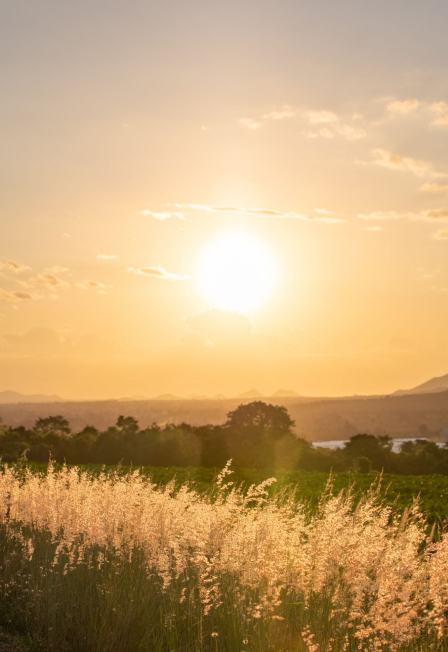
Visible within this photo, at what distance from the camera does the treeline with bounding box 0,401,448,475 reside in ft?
85.7

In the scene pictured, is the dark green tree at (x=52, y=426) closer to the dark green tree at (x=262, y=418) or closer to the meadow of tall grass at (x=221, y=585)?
the dark green tree at (x=262, y=418)

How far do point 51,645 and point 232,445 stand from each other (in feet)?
71.9

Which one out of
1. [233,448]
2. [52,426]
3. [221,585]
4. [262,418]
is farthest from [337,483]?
[52,426]

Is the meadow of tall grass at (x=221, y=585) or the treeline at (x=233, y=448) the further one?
the treeline at (x=233, y=448)

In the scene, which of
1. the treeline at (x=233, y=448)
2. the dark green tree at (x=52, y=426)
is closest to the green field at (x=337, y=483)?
the treeline at (x=233, y=448)

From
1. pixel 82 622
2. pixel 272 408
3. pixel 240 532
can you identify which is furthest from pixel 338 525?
pixel 272 408

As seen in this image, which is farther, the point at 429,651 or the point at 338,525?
the point at 338,525

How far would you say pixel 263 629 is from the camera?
17.2 feet

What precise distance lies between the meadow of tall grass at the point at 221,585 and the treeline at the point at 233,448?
718 inches

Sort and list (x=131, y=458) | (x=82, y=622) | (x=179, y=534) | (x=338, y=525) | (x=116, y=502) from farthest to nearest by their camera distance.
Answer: (x=131, y=458) → (x=116, y=502) → (x=179, y=534) → (x=82, y=622) → (x=338, y=525)

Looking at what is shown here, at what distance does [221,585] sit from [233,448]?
21.7 meters

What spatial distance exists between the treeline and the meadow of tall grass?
18.2 m

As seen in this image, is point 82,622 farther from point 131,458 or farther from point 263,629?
point 131,458

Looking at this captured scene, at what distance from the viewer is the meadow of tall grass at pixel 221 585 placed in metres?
5.25
